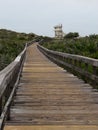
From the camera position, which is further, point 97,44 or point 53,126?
point 97,44

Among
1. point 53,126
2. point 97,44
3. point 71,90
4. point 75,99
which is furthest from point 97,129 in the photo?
point 97,44

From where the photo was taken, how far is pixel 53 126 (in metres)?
6.80

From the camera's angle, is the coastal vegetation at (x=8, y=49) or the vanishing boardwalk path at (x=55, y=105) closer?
the vanishing boardwalk path at (x=55, y=105)

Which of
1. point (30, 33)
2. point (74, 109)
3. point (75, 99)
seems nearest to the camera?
point (74, 109)

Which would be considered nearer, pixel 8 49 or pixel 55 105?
pixel 55 105

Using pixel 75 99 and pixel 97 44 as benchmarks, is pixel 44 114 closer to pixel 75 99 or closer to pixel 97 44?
pixel 75 99

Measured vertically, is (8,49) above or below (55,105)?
below

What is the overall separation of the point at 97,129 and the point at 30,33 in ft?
431

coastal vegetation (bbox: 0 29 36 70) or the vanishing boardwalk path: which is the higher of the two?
the vanishing boardwalk path

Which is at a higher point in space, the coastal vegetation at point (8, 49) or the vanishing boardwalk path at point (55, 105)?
the vanishing boardwalk path at point (55, 105)

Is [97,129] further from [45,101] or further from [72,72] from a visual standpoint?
[72,72]

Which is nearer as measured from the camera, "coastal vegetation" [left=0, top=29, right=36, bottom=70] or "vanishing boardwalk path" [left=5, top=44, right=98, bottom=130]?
"vanishing boardwalk path" [left=5, top=44, right=98, bottom=130]

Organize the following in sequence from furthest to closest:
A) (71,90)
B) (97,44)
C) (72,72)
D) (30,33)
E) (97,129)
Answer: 1. (30,33)
2. (97,44)
3. (72,72)
4. (71,90)
5. (97,129)

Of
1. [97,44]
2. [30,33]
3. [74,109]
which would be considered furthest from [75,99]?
[30,33]
